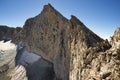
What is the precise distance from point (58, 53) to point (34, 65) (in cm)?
1542

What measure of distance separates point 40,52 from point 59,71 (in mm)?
12012

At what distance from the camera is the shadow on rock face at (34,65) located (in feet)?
159

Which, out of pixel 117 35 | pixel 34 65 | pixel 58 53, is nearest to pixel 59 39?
pixel 58 53

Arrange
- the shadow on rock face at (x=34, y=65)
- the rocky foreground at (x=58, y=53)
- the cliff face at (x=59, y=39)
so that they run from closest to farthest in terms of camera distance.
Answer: the rocky foreground at (x=58, y=53) → the cliff face at (x=59, y=39) → the shadow on rock face at (x=34, y=65)

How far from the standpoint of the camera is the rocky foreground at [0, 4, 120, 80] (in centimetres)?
1798

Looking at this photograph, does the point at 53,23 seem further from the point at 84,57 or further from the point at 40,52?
the point at 84,57

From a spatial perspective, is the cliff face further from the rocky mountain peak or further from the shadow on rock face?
the rocky mountain peak

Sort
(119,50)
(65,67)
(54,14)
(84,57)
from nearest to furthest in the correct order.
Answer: (119,50), (84,57), (65,67), (54,14)

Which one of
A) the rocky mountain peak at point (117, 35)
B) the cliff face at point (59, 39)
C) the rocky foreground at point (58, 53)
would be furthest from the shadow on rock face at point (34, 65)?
the rocky mountain peak at point (117, 35)

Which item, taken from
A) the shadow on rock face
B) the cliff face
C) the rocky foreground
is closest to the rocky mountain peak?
the rocky foreground

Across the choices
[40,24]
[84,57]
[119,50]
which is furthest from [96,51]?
[40,24]

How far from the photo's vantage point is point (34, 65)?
5434 centimetres

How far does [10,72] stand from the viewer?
5634 centimetres

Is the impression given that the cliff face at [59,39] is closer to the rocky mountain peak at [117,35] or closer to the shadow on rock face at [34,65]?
the shadow on rock face at [34,65]
